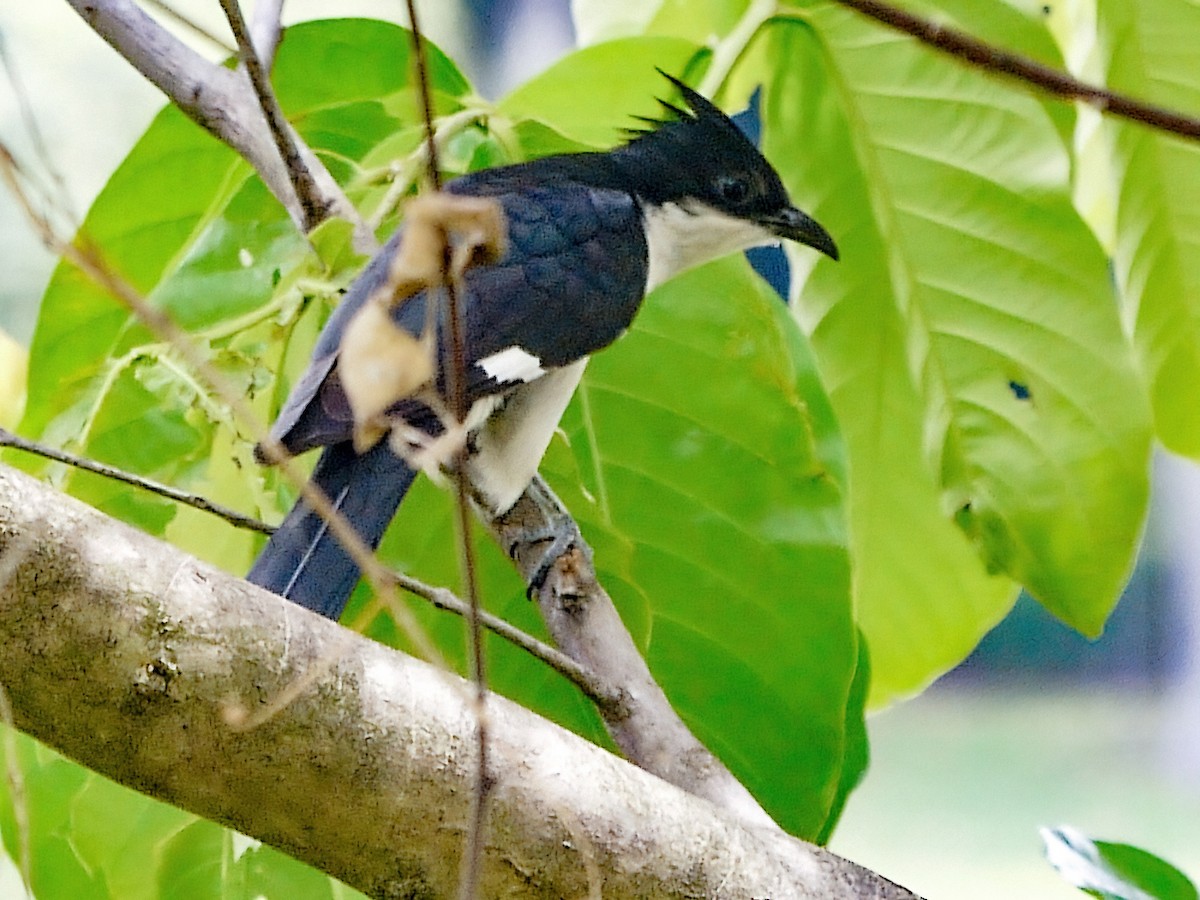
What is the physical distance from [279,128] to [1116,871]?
0.64 m

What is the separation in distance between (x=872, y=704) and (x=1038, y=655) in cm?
134

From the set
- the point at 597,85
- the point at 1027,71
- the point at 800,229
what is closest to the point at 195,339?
the point at 597,85

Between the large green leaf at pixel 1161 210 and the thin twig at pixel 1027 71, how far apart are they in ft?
2.54

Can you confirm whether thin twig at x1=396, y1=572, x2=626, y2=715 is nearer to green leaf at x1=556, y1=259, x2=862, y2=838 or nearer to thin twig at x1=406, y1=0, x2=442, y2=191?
green leaf at x1=556, y1=259, x2=862, y2=838

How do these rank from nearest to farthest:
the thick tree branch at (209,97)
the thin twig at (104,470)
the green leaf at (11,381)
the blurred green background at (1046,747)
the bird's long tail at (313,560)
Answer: the thin twig at (104,470), the bird's long tail at (313,560), the thick tree branch at (209,97), the green leaf at (11,381), the blurred green background at (1046,747)

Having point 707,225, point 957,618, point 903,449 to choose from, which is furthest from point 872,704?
point 707,225

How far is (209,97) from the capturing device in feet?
3.03

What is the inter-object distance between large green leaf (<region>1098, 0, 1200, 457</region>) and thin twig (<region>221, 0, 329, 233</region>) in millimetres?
563

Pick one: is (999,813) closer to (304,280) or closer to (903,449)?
(903,449)

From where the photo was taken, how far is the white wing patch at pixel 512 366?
95 centimetres

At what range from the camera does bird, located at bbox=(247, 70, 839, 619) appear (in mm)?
821

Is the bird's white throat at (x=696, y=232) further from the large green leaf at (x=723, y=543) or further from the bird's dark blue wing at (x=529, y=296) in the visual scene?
the large green leaf at (x=723, y=543)

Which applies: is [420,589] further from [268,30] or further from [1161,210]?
[1161,210]

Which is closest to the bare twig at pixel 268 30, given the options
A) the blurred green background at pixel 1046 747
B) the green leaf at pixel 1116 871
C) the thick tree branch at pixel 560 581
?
the thick tree branch at pixel 560 581
